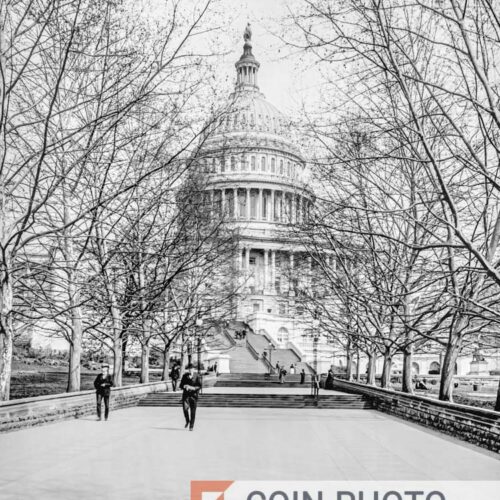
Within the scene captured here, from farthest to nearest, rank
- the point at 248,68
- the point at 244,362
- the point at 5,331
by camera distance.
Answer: the point at 248,68
the point at 244,362
the point at 5,331

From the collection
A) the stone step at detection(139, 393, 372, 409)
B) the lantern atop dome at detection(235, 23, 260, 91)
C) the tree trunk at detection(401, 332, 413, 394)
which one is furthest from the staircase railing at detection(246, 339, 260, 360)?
the lantern atop dome at detection(235, 23, 260, 91)

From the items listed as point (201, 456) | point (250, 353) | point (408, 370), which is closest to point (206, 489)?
point (201, 456)

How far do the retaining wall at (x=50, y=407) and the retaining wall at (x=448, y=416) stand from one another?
976cm

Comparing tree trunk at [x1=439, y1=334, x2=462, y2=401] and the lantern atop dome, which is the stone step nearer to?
tree trunk at [x1=439, y1=334, x2=462, y2=401]

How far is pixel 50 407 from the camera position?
62.4ft

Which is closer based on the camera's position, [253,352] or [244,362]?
[244,362]

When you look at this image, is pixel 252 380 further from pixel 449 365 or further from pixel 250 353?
pixel 449 365

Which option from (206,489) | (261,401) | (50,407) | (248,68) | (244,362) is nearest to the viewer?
(206,489)

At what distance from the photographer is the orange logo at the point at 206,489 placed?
7434 millimetres

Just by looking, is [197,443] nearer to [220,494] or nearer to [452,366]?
[220,494]

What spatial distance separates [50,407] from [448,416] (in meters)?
10.2

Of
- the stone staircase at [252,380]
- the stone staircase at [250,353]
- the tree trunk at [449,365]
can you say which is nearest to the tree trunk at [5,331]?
the tree trunk at [449,365]

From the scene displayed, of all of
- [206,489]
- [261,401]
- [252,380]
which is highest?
[206,489]

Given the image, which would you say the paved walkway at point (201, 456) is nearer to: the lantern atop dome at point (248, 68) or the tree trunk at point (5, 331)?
the tree trunk at point (5, 331)
